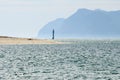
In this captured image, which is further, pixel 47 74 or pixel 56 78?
pixel 47 74

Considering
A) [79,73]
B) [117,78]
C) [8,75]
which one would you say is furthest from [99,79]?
[8,75]

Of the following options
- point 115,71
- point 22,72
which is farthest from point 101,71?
point 22,72

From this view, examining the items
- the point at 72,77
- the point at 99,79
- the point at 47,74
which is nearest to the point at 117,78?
the point at 99,79

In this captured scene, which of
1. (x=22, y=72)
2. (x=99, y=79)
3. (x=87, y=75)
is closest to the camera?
(x=99, y=79)

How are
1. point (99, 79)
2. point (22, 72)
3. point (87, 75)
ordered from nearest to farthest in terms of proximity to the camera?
point (99, 79), point (87, 75), point (22, 72)

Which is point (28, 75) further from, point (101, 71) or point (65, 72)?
point (101, 71)

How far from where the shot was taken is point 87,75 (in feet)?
189

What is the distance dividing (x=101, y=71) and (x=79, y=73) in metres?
4.47

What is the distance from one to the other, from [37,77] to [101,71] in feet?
39.7

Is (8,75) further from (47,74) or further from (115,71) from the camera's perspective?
(115,71)

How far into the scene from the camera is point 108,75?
57969 mm

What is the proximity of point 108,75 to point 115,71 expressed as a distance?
510cm

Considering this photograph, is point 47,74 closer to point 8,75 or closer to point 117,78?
point 8,75

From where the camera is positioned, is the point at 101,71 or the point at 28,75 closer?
the point at 28,75
